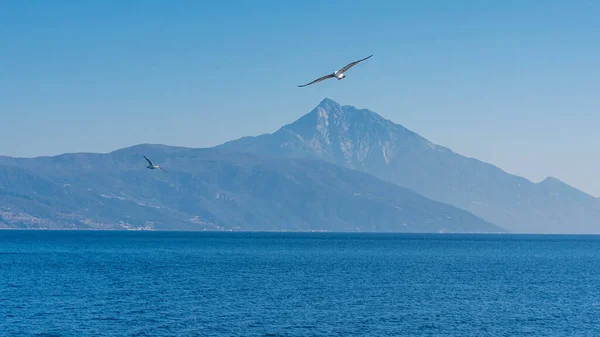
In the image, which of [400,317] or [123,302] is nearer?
[400,317]

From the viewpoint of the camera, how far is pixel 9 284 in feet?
360

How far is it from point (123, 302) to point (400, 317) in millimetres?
30989

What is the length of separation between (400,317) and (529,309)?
59.4 ft

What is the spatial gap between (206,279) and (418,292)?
31996mm

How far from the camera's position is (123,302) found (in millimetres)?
91688

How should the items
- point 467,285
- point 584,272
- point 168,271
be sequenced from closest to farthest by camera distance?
point 467,285 < point 168,271 < point 584,272

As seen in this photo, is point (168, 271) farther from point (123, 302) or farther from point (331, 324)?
point (331, 324)

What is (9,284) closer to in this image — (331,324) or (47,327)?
(47,327)

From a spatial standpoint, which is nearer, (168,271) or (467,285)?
(467,285)

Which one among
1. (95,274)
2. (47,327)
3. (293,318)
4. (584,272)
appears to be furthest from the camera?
(584,272)

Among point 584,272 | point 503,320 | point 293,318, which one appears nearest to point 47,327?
point 293,318

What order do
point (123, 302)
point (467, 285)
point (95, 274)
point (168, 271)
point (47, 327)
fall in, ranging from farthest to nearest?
point (168, 271), point (95, 274), point (467, 285), point (123, 302), point (47, 327)

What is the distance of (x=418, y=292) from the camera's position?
107312 millimetres

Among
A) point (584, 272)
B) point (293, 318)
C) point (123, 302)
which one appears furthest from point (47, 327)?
point (584, 272)
